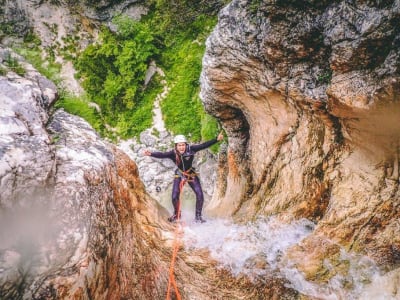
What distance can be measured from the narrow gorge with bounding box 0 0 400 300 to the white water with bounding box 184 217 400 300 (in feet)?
0.08

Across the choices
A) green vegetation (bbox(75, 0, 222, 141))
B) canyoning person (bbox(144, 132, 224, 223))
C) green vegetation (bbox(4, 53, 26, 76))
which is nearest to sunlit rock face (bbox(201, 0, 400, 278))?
canyoning person (bbox(144, 132, 224, 223))

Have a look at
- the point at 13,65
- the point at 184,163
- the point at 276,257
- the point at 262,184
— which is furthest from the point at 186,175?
the point at 13,65

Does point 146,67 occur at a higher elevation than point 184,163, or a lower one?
higher

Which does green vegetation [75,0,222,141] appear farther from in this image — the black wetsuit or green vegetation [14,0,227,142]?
the black wetsuit

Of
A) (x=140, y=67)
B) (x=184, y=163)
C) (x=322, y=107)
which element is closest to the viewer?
(x=322, y=107)

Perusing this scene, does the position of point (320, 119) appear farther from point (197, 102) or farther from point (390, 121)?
point (197, 102)

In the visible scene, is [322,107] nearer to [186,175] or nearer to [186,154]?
[186,154]

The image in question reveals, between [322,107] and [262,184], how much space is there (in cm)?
263

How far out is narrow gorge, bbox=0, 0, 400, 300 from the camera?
433cm

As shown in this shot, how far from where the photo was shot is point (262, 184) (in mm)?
7773

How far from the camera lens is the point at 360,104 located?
4.85m

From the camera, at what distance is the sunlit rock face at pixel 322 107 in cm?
468

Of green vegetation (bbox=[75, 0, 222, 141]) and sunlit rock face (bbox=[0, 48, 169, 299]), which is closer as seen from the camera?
sunlit rock face (bbox=[0, 48, 169, 299])

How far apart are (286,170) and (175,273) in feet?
9.84
